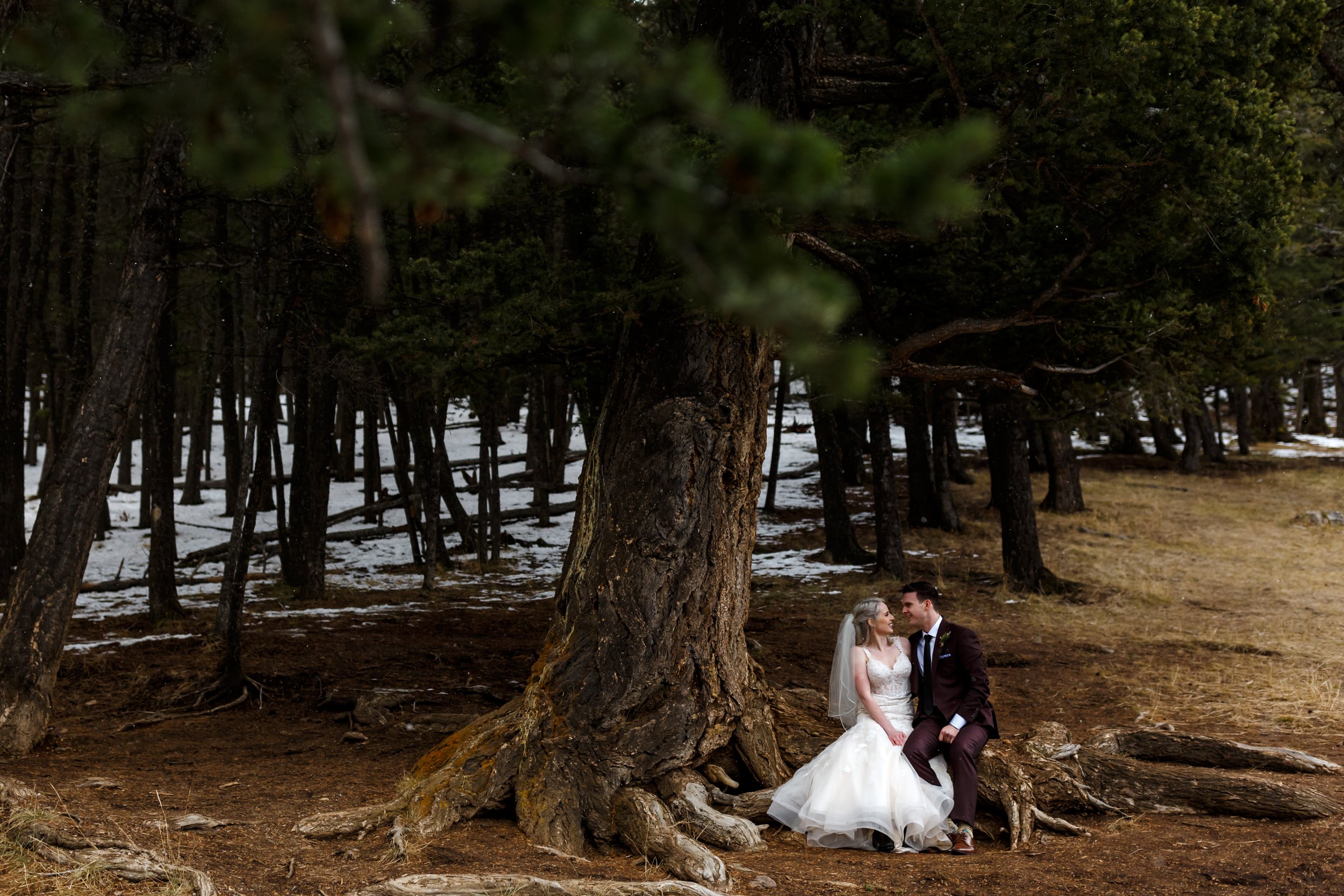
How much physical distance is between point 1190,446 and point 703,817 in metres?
28.3

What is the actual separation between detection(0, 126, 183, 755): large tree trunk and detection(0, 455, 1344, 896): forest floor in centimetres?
57

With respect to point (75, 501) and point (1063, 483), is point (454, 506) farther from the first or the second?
point (1063, 483)

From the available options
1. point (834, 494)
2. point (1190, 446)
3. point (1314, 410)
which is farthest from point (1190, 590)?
point (1314, 410)

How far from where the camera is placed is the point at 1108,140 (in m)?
8.38

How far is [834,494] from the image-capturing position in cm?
1747

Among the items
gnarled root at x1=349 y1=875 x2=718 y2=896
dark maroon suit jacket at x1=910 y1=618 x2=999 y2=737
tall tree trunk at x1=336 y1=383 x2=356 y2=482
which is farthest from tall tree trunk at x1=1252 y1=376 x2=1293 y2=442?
gnarled root at x1=349 y1=875 x2=718 y2=896

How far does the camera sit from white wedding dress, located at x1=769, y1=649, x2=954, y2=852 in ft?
20.4

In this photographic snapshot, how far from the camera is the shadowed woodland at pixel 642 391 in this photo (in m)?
2.71

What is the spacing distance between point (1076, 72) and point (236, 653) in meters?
8.65

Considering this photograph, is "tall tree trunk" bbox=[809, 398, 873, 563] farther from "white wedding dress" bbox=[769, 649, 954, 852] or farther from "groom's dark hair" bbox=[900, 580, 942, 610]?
"white wedding dress" bbox=[769, 649, 954, 852]

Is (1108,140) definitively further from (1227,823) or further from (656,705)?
(656,705)

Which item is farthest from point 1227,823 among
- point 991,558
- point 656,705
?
point 991,558

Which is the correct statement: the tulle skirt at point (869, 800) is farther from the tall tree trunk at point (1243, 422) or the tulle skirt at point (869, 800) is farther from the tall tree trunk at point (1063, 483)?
Result: the tall tree trunk at point (1243, 422)

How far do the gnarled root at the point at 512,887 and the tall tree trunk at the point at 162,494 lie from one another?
8.66 metres
